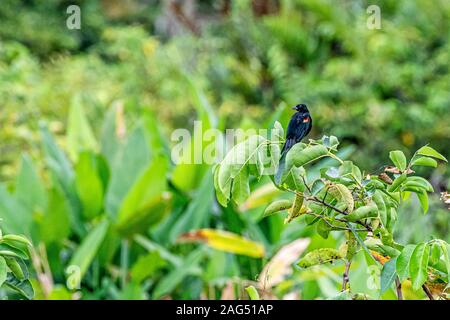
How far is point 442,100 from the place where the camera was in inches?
201

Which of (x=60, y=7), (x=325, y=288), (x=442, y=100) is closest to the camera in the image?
(x=325, y=288)

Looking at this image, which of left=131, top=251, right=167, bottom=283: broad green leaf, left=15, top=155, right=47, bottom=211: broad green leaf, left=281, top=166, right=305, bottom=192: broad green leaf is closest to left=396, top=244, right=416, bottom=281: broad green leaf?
left=281, top=166, right=305, bottom=192: broad green leaf

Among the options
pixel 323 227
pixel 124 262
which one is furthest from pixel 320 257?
pixel 124 262

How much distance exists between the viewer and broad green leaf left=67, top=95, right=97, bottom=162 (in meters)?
3.22

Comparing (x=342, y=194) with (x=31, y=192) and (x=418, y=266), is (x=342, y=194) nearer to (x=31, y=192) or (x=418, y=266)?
(x=418, y=266)

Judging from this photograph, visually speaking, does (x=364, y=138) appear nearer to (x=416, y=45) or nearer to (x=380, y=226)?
(x=416, y=45)

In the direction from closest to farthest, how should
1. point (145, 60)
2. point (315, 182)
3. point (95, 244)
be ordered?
point (315, 182), point (95, 244), point (145, 60)

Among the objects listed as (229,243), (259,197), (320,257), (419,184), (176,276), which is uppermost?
(419,184)

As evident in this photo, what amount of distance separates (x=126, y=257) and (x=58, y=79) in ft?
12.0

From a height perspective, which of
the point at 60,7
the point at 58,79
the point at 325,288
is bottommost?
the point at 325,288

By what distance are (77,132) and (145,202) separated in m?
0.91

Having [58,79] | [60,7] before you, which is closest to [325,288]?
[58,79]

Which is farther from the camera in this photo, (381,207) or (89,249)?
(89,249)

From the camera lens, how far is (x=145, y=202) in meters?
2.47
